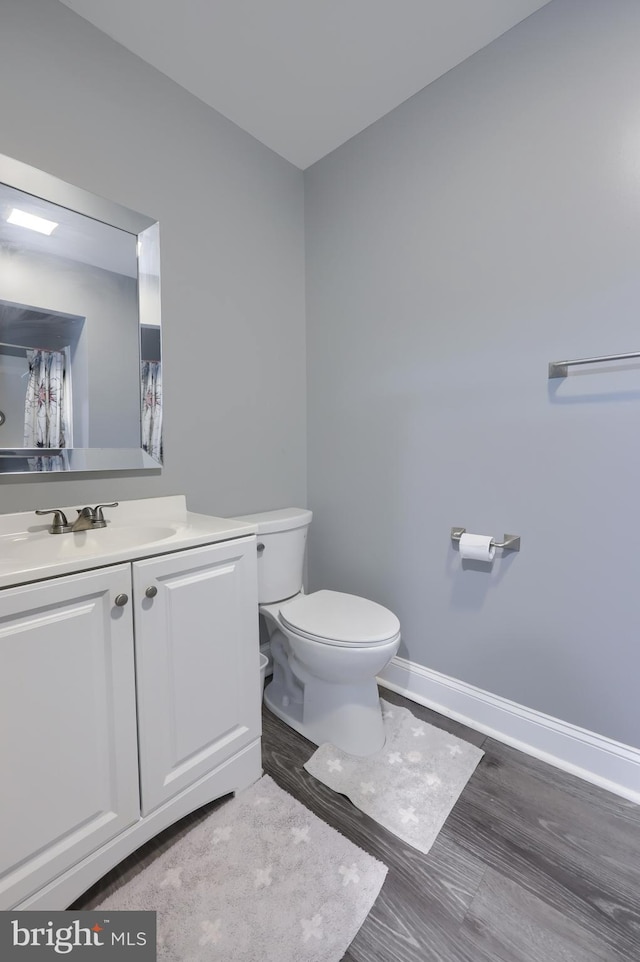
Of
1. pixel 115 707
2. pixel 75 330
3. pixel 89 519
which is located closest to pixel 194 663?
pixel 115 707

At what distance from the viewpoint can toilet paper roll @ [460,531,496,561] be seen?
1.44 m

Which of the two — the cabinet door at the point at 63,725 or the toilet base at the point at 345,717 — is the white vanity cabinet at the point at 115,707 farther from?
the toilet base at the point at 345,717

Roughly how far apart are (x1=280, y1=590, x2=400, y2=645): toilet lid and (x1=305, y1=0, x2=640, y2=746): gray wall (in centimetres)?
27

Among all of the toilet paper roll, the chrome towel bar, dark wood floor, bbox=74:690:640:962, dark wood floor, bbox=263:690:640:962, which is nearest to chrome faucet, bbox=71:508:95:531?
dark wood floor, bbox=74:690:640:962

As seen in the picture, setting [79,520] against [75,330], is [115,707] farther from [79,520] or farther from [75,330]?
[75,330]

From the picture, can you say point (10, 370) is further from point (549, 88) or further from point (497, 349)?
point (549, 88)

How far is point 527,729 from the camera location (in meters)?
1.44

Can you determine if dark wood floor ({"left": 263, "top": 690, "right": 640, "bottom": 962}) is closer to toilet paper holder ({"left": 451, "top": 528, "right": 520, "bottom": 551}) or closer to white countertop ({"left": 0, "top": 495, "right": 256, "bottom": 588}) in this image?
toilet paper holder ({"left": 451, "top": 528, "right": 520, "bottom": 551})

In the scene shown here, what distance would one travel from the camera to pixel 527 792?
128 cm

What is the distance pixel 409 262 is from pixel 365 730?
1.82m

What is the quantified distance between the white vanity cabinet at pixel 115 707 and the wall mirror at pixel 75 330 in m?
0.55

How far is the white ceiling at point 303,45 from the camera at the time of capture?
1.28 metres

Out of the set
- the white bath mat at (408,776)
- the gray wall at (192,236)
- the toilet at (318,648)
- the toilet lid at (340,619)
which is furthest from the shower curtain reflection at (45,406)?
the white bath mat at (408,776)

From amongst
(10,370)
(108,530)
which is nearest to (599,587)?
(108,530)
